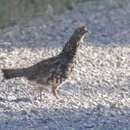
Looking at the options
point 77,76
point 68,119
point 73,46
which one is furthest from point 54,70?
point 77,76

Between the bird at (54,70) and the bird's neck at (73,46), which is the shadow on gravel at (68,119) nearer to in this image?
the bird at (54,70)

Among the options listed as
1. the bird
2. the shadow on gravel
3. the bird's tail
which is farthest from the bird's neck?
the shadow on gravel

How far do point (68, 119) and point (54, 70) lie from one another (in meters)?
0.75

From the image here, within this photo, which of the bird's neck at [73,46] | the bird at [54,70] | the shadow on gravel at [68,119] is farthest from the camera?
the bird's neck at [73,46]

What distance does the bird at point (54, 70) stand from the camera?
358 inches

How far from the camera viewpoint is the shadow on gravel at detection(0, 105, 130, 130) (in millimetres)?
8320

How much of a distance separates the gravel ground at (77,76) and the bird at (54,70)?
0.23 metres

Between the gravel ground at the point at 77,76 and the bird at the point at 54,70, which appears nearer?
the gravel ground at the point at 77,76

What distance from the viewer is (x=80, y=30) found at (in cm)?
916

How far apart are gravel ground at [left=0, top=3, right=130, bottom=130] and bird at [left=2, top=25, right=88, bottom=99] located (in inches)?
9.1

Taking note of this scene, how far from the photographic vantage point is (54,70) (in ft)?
29.9

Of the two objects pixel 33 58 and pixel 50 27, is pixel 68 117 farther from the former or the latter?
pixel 50 27

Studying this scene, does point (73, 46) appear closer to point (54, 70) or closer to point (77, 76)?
point (54, 70)

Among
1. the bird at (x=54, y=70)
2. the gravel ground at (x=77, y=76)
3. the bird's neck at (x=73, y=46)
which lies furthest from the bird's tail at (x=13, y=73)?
the bird's neck at (x=73, y=46)
